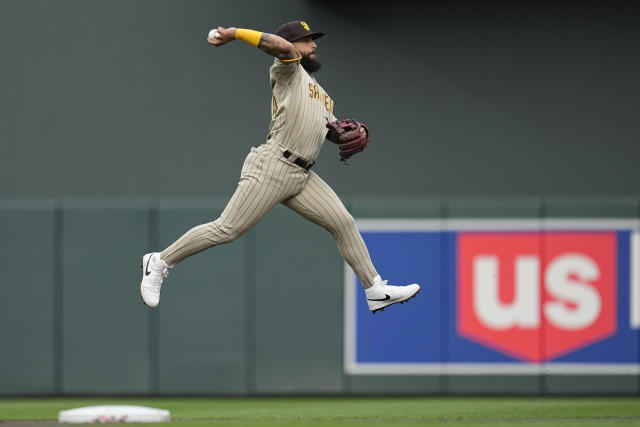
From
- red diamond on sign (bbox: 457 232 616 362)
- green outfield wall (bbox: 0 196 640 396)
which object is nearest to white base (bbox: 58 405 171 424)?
green outfield wall (bbox: 0 196 640 396)

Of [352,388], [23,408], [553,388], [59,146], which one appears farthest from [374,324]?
[59,146]

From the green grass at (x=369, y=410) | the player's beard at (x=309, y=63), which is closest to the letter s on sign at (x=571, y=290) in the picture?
the green grass at (x=369, y=410)

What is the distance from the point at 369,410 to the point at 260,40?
3.40 meters

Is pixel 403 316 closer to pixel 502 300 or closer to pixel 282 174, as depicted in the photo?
pixel 502 300

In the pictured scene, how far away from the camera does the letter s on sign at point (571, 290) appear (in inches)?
341

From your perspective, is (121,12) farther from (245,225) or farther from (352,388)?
(245,225)

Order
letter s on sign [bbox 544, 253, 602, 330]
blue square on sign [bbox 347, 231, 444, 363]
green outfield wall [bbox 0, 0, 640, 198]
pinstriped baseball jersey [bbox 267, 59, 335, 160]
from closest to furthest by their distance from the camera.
Result: 1. pinstriped baseball jersey [bbox 267, 59, 335, 160]
2. letter s on sign [bbox 544, 253, 602, 330]
3. blue square on sign [bbox 347, 231, 444, 363]
4. green outfield wall [bbox 0, 0, 640, 198]

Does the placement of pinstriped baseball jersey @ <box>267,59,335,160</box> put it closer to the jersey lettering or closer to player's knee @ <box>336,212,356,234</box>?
the jersey lettering

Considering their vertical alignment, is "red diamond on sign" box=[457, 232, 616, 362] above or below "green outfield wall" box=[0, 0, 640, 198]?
below

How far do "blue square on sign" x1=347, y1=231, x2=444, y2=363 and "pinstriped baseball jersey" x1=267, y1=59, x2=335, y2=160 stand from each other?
3462 millimetres

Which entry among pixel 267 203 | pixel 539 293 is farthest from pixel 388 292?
pixel 539 293

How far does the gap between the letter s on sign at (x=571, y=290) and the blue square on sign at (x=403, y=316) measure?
897 millimetres

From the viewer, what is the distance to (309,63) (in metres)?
5.52

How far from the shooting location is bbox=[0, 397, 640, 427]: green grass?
247 inches
